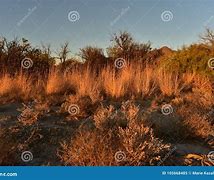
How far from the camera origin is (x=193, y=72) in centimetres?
A: 1538

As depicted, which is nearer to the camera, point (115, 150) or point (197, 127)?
point (115, 150)

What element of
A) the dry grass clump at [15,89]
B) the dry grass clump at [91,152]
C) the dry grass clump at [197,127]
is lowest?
the dry grass clump at [91,152]

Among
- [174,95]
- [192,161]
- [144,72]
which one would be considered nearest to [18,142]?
[192,161]

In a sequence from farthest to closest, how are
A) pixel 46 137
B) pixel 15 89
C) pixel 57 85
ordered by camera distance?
pixel 57 85 < pixel 15 89 < pixel 46 137

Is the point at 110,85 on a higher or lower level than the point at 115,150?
higher

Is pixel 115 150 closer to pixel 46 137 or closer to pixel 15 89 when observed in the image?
pixel 46 137

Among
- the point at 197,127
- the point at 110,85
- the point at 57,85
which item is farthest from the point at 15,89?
the point at 197,127

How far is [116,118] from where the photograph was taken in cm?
779

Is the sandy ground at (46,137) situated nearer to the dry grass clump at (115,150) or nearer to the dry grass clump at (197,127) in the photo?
the dry grass clump at (197,127)

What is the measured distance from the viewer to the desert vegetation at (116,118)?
250 inches

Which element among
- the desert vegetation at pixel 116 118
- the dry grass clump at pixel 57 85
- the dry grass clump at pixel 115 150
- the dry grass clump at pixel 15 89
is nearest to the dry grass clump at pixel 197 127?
the desert vegetation at pixel 116 118

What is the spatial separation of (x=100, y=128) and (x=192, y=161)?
1.57 m

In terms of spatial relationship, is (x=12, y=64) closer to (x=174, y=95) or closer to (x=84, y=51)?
(x=84, y=51)

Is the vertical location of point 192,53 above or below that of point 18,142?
above
